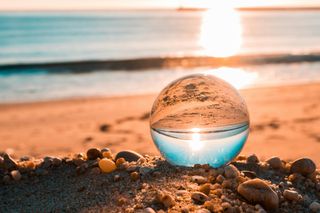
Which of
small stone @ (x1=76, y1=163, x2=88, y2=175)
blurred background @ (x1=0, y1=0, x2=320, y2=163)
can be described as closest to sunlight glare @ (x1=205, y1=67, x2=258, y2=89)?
blurred background @ (x1=0, y1=0, x2=320, y2=163)

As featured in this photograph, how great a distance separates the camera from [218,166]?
3.04 m

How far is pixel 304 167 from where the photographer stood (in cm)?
314

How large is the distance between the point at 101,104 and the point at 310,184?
6.63 metres

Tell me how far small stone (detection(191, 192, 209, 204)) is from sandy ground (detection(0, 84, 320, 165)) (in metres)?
2.84

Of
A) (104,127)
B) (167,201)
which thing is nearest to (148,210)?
(167,201)

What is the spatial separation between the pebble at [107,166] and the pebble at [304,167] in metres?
1.11

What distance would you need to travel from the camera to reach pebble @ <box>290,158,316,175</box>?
313cm

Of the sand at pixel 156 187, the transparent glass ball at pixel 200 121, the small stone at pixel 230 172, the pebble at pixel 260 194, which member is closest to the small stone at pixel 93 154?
the sand at pixel 156 187

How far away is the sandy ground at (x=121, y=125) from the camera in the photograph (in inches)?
240

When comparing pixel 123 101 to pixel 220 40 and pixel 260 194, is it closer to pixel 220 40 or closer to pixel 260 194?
pixel 260 194

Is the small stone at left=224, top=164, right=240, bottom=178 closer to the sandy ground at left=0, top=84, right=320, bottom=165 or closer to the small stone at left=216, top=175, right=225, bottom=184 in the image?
the small stone at left=216, top=175, right=225, bottom=184

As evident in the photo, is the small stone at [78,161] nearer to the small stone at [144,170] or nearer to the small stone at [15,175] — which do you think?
the small stone at [15,175]

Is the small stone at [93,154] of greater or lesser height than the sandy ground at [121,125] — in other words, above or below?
above

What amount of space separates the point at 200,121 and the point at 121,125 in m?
4.56
